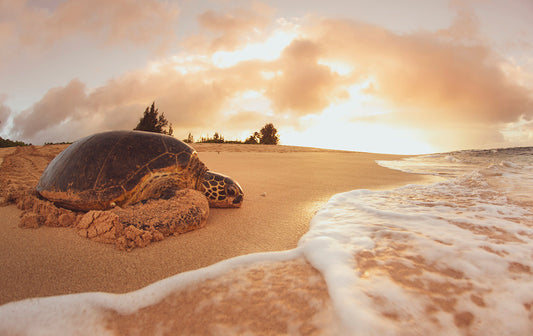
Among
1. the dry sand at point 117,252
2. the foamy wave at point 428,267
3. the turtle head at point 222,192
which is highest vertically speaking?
the turtle head at point 222,192

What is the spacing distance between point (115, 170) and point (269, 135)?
32.4 m

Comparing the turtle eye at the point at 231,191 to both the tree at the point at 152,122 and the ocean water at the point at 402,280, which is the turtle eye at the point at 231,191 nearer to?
the ocean water at the point at 402,280

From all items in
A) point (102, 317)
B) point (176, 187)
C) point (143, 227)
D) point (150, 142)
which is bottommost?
point (102, 317)

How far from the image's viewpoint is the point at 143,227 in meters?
1.73

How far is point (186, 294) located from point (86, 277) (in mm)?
582

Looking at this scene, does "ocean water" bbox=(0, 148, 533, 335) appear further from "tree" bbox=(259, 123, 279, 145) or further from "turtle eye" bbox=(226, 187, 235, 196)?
"tree" bbox=(259, 123, 279, 145)

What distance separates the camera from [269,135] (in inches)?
1347

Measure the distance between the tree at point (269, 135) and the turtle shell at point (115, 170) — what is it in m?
31.1

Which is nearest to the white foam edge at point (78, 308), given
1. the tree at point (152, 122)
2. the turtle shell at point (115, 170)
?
the turtle shell at point (115, 170)

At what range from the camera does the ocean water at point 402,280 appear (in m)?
0.91

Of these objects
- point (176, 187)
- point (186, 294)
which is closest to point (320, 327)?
point (186, 294)

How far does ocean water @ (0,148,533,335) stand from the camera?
Result: 0.91 m

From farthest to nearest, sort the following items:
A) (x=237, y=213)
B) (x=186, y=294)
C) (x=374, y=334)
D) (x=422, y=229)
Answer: (x=237, y=213)
(x=422, y=229)
(x=186, y=294)
(x=374, y=334)

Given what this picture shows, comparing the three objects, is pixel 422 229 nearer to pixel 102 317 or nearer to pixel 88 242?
pixel 102 317
